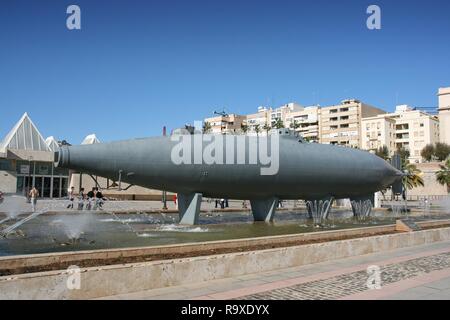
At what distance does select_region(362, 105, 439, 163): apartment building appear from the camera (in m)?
128

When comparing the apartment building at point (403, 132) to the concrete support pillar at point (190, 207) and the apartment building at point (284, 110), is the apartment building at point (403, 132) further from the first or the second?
the concrete support pillar at point (190, 207)

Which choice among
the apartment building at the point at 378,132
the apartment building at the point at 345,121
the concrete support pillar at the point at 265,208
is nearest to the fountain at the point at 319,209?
the concrete support pillar at the point at 265,208

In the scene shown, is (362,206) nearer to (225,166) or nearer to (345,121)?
(225,166)

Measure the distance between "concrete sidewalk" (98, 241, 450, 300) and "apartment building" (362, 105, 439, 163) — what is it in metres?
122

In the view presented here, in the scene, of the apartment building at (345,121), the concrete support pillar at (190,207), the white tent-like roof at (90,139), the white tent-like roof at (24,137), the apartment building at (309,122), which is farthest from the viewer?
the apartment building at (309,122)

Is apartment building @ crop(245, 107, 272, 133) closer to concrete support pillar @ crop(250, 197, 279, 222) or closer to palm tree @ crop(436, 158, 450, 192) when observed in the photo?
palm tree @ crop(436, 158, 450, 192)

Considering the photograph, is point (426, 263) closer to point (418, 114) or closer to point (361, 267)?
point (361, 267)

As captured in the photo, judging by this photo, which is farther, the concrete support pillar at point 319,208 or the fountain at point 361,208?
the fountain at point 361,208

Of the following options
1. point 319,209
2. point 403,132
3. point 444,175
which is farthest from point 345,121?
point 319,209

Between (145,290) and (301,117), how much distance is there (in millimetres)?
142217

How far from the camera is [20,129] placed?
6794cm

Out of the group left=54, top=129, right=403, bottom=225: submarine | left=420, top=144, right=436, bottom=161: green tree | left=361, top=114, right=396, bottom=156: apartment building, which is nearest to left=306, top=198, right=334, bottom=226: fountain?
left=54, top=129, right=403, bottom=225: submarine

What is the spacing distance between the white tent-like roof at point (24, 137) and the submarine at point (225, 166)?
5519 centimetres

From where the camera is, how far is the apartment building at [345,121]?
13250 centimetres
